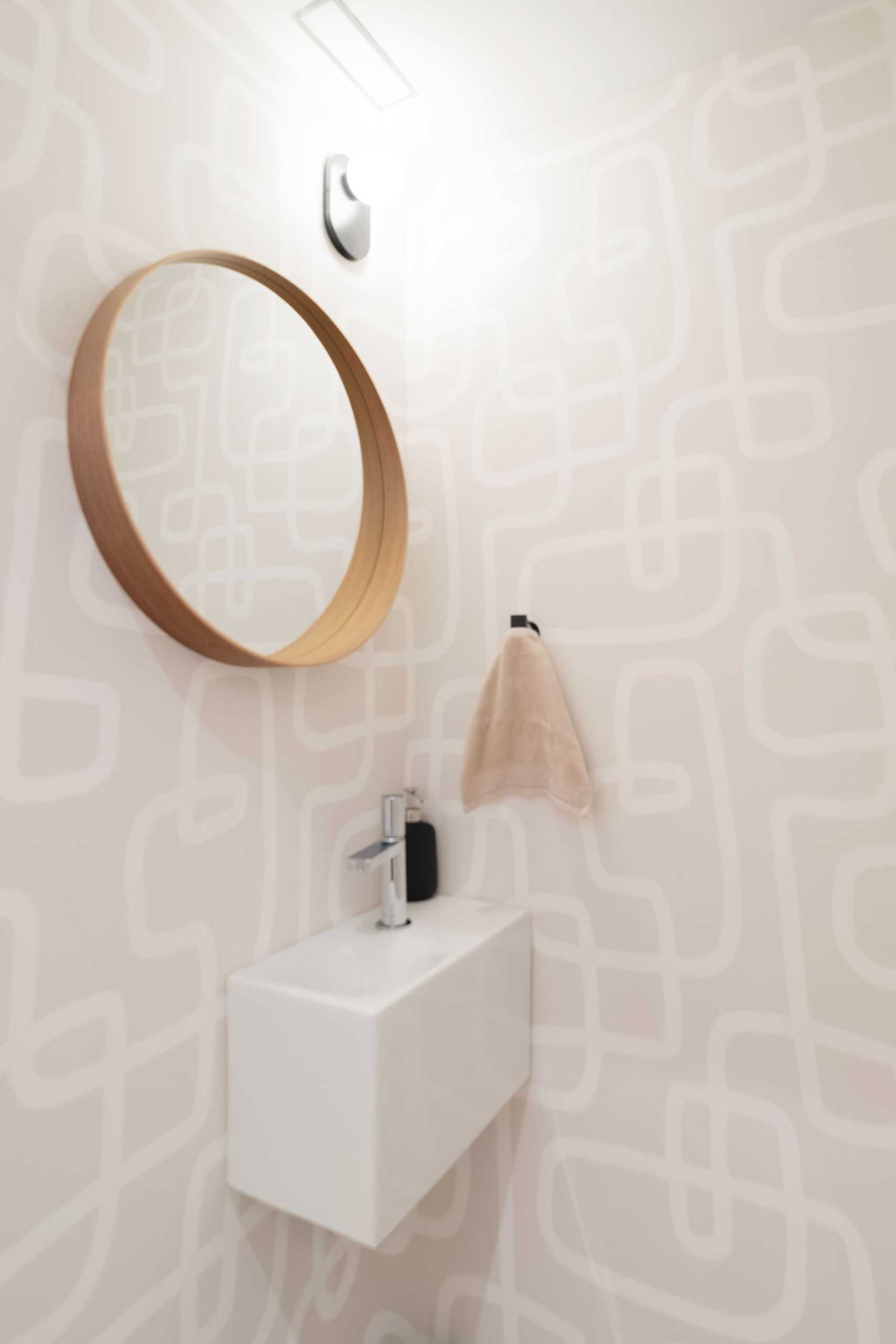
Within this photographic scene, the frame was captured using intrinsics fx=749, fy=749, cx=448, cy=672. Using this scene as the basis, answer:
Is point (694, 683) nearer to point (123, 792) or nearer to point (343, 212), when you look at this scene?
point (123, 792)

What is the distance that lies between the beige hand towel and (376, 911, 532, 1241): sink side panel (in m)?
0.23

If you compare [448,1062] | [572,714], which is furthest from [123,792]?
[572,714]

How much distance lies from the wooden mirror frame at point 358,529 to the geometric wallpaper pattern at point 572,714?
0.03 metres

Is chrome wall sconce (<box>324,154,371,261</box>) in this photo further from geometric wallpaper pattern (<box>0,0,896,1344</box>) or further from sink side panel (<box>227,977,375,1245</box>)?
sink side panel (<box>227,977,375,1245</box>)

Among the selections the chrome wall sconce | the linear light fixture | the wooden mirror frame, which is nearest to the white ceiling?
the linear light fixture

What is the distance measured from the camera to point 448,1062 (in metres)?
1.05

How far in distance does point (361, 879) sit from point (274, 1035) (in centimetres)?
34

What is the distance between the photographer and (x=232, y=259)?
101 cm

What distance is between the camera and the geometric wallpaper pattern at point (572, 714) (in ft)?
2.69

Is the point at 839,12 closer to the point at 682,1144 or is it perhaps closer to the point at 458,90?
the point at 458,90

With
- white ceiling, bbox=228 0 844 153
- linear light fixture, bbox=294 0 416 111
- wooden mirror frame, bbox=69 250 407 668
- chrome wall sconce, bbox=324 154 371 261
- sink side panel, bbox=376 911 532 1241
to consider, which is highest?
white ceiling, bbox=228 0 844 153

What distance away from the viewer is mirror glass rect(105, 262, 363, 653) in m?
0.89

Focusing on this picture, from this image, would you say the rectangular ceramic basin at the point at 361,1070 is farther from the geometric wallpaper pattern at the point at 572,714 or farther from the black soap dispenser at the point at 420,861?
the black soap dispenser at the point at 420,861

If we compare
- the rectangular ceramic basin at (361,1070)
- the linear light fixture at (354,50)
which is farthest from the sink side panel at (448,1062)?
the linear light fixture at (354,50)
